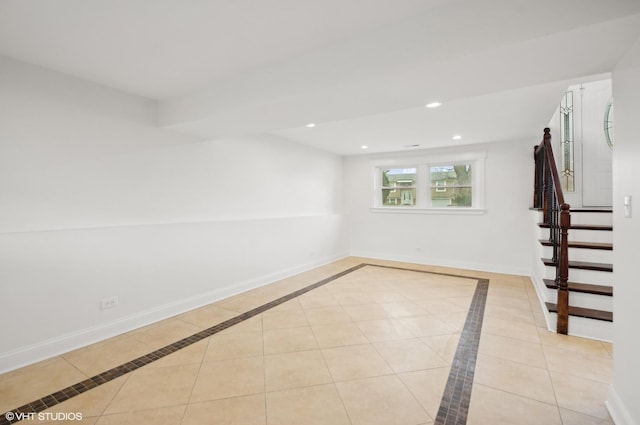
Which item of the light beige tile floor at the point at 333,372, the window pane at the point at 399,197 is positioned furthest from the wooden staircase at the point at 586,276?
the window pane at the point at 399,197

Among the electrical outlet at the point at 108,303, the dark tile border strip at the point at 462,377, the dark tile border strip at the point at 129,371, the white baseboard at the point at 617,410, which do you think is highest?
the electrical outlet at the point at 108,303

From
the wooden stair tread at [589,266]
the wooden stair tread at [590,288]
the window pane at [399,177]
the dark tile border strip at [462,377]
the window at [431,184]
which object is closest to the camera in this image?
the dark tile border strip at [462,377]

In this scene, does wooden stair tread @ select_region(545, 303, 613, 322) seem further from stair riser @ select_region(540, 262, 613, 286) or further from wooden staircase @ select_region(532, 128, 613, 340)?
stair riser @ select_region(540, 262, 613, 286)

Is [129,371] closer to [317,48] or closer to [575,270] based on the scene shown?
[317,48]

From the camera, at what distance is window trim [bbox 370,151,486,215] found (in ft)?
18.4

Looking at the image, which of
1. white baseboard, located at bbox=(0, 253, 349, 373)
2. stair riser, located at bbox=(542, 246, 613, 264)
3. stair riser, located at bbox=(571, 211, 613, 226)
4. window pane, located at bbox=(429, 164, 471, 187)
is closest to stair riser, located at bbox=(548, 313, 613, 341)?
stair riser, located at bbox=(542, 246, 613, 264)

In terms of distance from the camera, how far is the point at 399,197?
21.7 ft

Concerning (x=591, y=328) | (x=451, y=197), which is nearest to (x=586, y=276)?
(x=591, y=328)

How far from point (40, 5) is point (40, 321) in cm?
233

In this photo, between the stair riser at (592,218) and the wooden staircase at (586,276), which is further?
the stair riser at (592,218)

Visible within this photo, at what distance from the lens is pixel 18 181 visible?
246 centimetres

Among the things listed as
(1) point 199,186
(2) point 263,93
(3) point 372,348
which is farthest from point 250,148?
(3) point 372,348

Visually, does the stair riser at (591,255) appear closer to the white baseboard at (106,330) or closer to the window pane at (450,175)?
the window pane at (450,175)

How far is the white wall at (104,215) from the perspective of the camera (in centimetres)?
245
